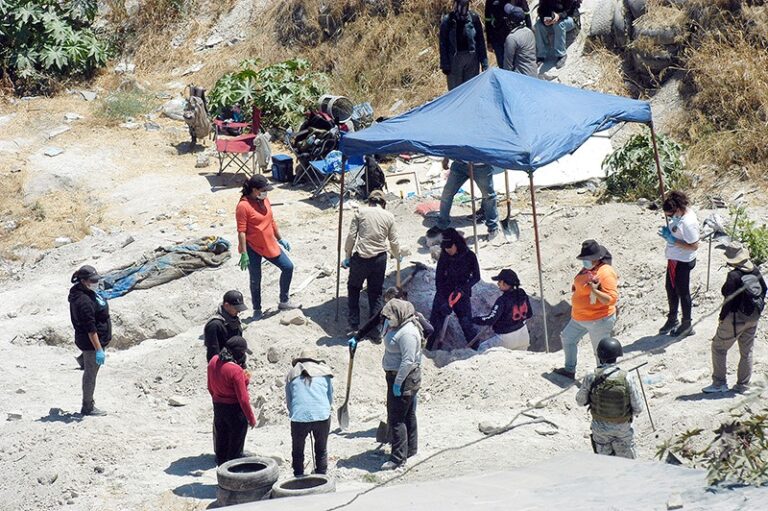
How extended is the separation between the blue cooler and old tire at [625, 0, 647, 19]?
5.26 m

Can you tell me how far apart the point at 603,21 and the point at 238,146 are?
556 cm

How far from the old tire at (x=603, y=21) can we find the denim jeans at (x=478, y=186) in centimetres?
481

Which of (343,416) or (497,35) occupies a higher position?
(497,35)

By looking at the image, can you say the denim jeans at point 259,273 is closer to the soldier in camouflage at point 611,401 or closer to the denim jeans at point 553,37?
the soldier in camouflage at point 611,401

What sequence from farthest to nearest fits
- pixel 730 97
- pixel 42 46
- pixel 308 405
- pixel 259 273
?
1. pixel 42 46
2. pixel 730 97
3. pixel 259 273
4. pixel 308 405

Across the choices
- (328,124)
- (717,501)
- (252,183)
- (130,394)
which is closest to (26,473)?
(130,394)

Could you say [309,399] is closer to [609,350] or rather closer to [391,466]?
[391,466]

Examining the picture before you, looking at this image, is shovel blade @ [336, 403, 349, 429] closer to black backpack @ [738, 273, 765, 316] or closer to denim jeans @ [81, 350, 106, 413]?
denim jeans @ [81, 350, 106, 413]

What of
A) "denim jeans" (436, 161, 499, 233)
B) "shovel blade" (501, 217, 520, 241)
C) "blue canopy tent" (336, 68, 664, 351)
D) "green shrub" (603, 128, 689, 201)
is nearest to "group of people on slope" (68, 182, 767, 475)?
"blue canopy tent" (336, 68, 664, 351)

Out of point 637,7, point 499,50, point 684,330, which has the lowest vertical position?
point 684,330

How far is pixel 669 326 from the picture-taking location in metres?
10.6

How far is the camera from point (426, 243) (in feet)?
44.3

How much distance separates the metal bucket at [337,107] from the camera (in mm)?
16750

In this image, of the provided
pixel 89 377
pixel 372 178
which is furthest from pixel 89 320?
pixel 372 178
